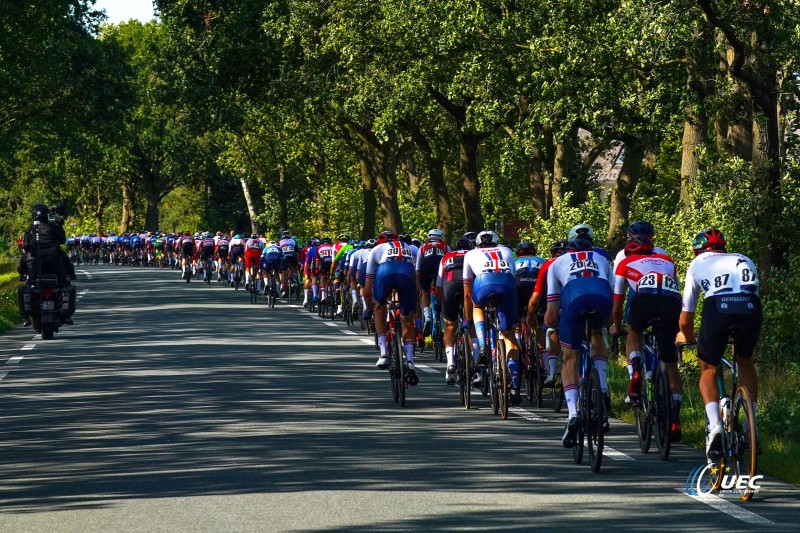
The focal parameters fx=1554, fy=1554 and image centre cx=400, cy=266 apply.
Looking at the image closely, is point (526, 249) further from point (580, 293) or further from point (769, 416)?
point (580, 293)

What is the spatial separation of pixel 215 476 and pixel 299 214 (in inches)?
2531

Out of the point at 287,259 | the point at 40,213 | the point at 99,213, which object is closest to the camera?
the point at 40,213

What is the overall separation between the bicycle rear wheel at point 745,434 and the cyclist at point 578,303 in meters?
1.36

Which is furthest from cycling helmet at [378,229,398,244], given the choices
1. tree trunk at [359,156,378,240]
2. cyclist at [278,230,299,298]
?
tree trunk at [359,156,378,240]

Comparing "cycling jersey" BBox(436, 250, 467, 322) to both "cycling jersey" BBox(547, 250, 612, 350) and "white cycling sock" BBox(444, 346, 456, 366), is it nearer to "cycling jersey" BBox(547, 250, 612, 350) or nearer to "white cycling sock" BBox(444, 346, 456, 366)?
"white cycling sock" BBox(444, 346, 456, 366)

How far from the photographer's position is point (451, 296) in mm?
15062

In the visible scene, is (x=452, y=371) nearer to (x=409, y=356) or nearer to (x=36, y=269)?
(x=409, y=356)

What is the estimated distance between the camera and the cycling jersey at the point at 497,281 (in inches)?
525

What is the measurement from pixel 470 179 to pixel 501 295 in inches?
1088

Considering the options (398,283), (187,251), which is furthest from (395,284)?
(187,251)

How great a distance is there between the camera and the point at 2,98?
149ft

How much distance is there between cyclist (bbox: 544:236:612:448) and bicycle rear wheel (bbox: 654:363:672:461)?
17.3 inches

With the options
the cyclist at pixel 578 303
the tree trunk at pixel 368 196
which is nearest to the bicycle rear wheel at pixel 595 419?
the cyclist at pixel 578 303

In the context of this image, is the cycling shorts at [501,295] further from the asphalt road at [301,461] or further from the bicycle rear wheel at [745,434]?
the bicycle rear wheel at [745,434]
